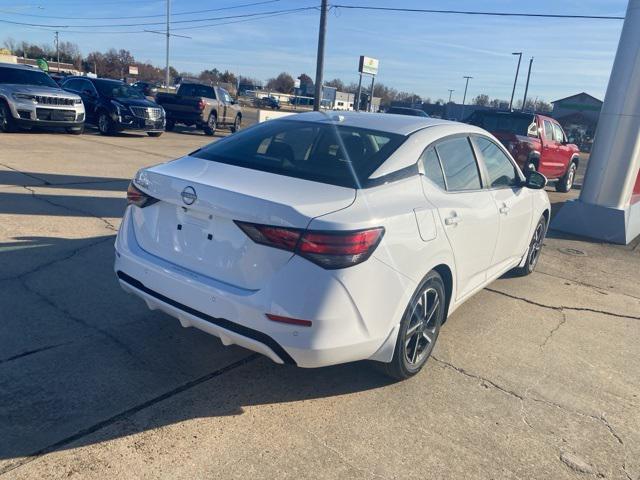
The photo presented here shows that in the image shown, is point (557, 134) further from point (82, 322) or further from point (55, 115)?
point (55, 115)

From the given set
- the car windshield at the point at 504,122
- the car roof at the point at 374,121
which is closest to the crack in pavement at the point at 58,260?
the car roof at the point at 374,121

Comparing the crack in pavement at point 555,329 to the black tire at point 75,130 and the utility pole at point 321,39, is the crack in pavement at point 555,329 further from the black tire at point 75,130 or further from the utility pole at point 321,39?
the utility pole at point 321,39

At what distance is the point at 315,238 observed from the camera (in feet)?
8.69

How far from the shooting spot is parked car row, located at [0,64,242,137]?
1390cm

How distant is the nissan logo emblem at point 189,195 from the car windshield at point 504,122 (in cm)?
1062

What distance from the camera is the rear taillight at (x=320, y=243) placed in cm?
265

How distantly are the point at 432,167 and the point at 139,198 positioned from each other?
1.93 meters

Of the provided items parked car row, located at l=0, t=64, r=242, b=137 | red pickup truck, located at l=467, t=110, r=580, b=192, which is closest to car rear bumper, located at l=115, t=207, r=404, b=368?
red pickup truck, located at l=467, t=110, r=580, b=192

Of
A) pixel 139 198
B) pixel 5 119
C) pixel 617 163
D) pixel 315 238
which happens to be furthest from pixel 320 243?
pixel 5 119

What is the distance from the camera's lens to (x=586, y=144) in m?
48.4

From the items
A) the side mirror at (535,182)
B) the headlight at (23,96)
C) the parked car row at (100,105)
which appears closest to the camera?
the side mirror at (535,182)

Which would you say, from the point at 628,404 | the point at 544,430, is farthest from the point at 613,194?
the point at 544,430

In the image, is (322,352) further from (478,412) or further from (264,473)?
(478,412)

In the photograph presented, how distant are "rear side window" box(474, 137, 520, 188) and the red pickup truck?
6950mm
